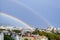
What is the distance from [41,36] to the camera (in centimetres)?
511

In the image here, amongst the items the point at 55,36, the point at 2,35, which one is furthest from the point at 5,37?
the point at 55,36

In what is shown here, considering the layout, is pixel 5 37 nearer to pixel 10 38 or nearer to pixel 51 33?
pixel 10 38

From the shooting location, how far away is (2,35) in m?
5.26

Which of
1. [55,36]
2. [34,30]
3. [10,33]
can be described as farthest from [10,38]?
[55,36]

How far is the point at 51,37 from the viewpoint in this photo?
5109 mm

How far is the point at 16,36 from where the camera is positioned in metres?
5.35

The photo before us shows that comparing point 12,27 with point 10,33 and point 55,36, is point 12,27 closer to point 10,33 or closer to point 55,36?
point 10,33

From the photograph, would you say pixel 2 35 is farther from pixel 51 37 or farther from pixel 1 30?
pixel 51 37

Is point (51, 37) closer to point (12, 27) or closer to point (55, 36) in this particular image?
point (55, 36)

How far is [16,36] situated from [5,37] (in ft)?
0.75

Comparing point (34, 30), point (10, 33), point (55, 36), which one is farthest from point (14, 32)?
point (55, 36)

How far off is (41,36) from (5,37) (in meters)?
0.67

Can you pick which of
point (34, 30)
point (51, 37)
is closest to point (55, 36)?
point (51, 37)

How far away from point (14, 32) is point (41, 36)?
1.68 feet
